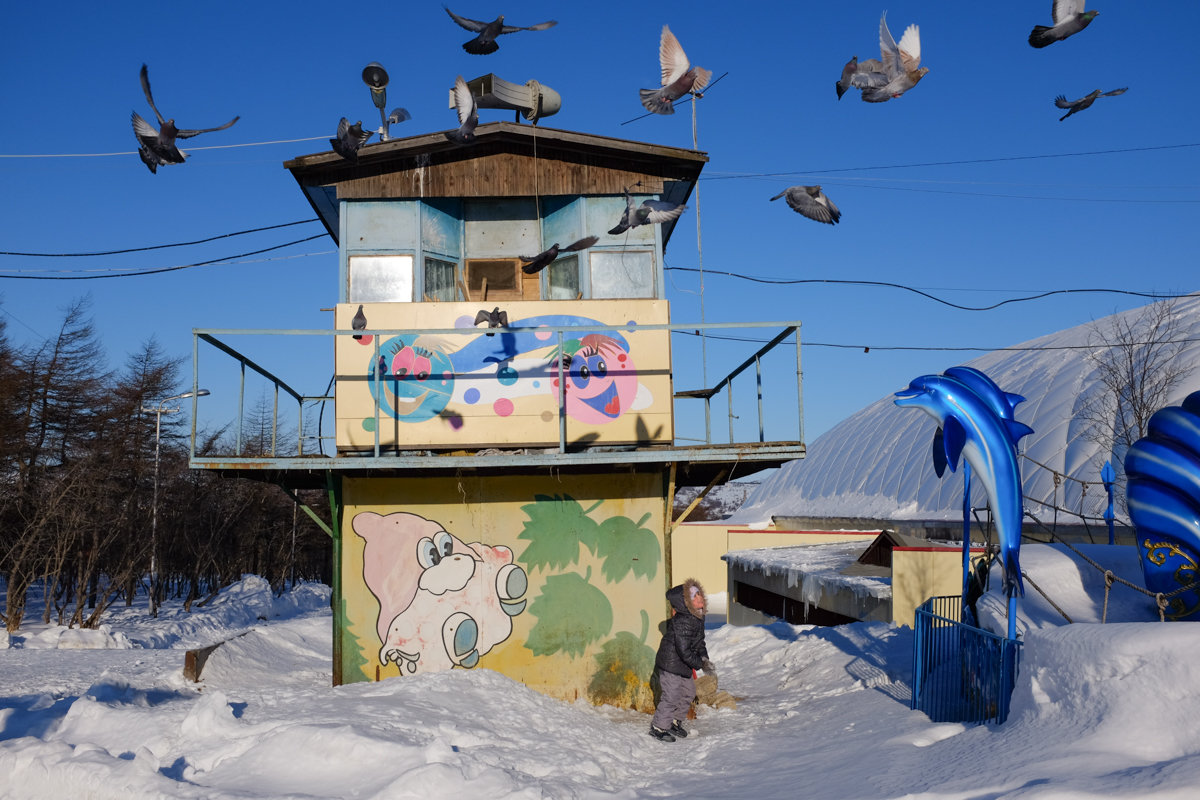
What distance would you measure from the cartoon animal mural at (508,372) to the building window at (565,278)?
894 mm

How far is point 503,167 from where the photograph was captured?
12664 millimetres

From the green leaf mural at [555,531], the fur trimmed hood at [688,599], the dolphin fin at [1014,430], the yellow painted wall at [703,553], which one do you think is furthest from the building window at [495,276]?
the yellow painted wall at [703,553]

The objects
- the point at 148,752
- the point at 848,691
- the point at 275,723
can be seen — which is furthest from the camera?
the point at 848,691

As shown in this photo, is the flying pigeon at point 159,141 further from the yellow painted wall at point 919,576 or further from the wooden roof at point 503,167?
the yellow painted wall at point 919,576

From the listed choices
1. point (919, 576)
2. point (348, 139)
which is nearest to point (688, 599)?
point (348, 139)

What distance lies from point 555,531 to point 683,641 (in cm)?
210

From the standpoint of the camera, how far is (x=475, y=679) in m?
10.8

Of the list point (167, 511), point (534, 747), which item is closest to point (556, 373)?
point (534, 747)

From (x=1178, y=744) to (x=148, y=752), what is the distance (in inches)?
291

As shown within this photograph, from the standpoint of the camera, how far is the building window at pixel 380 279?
40.2ft

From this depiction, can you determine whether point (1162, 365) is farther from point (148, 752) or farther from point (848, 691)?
point (148, 752)

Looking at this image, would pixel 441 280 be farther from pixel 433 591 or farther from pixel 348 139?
pixel 433 591

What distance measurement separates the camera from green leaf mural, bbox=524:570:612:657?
11.4 metres

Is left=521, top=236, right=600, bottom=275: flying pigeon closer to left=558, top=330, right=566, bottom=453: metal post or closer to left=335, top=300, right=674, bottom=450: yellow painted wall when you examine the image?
left=335, top=300, right=674, bottom=450: yellow painted wall
